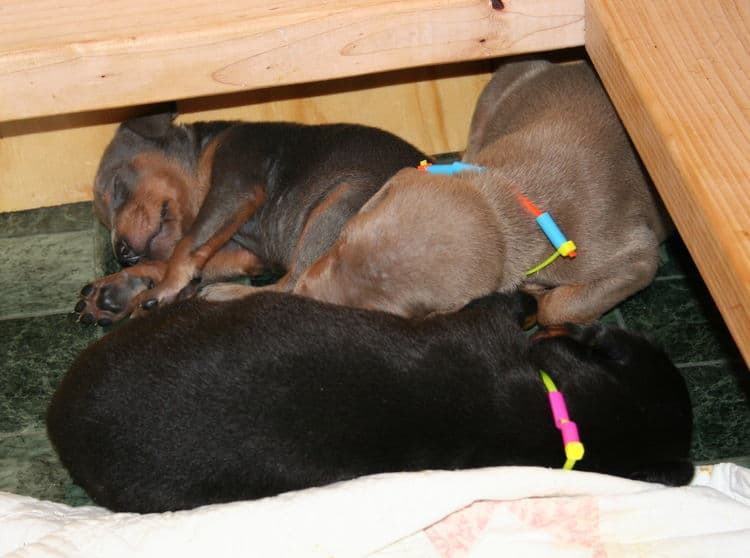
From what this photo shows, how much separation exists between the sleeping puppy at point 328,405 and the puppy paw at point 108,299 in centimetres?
97

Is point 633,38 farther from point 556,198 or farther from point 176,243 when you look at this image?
point 176,243

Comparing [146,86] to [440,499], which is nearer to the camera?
[440,499]

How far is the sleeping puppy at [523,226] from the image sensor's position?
11.6 ft

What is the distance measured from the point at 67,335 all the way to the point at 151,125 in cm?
106

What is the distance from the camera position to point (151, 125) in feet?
15.3

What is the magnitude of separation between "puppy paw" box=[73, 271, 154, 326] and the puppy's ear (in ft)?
2.21

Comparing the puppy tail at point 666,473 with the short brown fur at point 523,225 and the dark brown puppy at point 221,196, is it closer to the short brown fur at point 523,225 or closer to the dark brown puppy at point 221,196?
the short brown fur at point 523,225

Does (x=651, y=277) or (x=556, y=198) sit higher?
(x=556, y=198)

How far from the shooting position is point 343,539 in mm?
3217

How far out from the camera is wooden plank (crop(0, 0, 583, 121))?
3.47 meters

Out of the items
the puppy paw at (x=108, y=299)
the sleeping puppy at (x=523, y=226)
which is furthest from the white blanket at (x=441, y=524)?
the puppy paw at (x=108, y=299)

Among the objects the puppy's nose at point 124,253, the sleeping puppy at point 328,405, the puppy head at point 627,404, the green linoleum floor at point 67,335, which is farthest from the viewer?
the puppy's nose at point 124,253

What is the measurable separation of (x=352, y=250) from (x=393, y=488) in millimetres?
887

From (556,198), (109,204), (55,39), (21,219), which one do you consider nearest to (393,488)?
(556,198)
